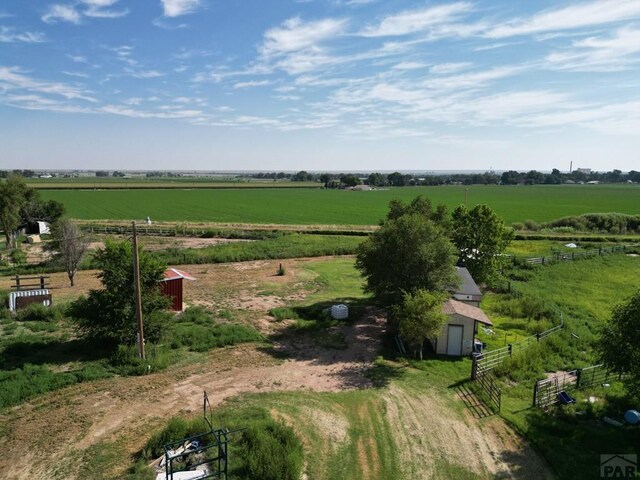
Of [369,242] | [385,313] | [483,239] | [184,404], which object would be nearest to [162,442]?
[184,404]

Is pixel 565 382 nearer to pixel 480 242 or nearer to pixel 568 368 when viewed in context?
pixel 568 368

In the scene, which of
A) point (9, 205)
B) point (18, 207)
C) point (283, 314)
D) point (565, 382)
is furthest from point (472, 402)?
point (18, 207)

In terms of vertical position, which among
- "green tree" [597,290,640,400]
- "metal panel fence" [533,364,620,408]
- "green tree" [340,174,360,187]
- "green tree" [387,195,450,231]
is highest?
"green tree" [340,174,360,187]

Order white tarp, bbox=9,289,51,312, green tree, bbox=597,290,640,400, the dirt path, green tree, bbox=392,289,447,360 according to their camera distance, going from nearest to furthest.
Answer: the dirt path, green tree, bbox=597,290,640,400, green tree, bbox=392,289,447,360, white tarp, bbox=9,289,51,312

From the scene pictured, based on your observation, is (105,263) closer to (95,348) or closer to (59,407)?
(95,348)

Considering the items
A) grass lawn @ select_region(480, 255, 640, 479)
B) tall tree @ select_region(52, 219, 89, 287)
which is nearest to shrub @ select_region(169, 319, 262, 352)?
grass lawn @ select_region(480, 255, 640, 479)

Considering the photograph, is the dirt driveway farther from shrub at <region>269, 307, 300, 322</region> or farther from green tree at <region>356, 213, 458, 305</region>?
shrub at <region>269, 307, 300, 322</region>

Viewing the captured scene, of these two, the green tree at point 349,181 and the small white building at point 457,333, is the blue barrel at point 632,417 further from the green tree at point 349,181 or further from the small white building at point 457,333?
the green tree at point 349,181
